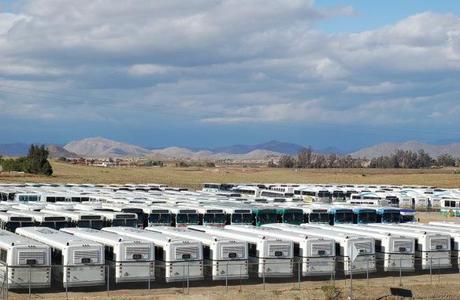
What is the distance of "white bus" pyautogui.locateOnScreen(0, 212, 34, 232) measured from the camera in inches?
1531

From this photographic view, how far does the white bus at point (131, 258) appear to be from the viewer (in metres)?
31.2

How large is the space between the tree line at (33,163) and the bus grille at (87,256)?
326 feet

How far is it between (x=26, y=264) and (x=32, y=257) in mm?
362

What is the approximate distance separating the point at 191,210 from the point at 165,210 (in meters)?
1.65

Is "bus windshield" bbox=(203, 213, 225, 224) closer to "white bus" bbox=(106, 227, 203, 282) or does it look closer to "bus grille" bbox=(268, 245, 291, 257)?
"bus grille" bbox=(268, 245, 291, 257)

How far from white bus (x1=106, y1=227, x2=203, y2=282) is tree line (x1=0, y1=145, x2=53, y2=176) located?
98.2 meters

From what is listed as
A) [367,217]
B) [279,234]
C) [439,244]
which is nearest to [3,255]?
[279,234]

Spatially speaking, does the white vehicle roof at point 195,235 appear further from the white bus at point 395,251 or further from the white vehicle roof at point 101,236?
the white bus at point 395,251

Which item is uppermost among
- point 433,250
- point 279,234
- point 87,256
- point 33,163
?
point 33,163

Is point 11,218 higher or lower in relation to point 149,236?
higher

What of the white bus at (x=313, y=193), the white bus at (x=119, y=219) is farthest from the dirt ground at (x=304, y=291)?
the white bus at (x=313, y=193)

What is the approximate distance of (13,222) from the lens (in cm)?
3909

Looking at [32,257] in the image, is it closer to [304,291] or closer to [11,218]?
[11,218]

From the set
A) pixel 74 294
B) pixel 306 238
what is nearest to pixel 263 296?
pixel 306 238
